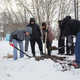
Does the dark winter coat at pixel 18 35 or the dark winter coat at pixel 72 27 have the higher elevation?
the dark winter coat at pixel 72 27

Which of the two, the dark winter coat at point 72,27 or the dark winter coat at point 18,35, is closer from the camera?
the dark winter coat at point 72,27

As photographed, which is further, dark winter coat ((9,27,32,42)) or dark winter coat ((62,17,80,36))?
dark winter coat ((9,27,32,42))

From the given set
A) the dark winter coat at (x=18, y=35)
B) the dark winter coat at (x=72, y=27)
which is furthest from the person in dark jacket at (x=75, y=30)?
the dark winter coat at (x=18, y=35)

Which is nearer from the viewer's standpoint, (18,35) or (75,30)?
(75,30)

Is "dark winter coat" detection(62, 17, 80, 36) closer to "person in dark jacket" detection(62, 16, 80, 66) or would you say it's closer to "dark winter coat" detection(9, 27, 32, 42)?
"person in dark jacket" detection(62, 16, 80, 66)

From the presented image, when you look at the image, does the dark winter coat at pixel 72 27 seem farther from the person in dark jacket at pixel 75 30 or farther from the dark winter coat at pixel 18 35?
the dark winter coat at pixel 18 35

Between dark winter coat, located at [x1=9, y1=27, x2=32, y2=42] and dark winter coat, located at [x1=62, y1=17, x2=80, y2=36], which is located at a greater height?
dark winter coat, located at [x1=62, y1=17, x2=80, y2=36]

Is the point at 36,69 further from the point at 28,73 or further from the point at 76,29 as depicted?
the point at 76,29

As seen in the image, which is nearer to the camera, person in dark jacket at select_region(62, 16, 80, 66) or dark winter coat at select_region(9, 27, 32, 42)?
person in dark jacket at select_region(62, 16, 80, 66)

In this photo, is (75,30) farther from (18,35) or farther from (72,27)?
(18,35)

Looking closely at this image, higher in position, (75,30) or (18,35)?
(75,30)

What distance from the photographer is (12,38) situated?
4.02 metres

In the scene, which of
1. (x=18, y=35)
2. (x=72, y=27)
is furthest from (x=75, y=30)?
(x=18, y=35)

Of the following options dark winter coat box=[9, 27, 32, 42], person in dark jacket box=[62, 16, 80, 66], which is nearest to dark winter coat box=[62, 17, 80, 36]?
person in dark jacket box=[62, 16, 80, 66]
